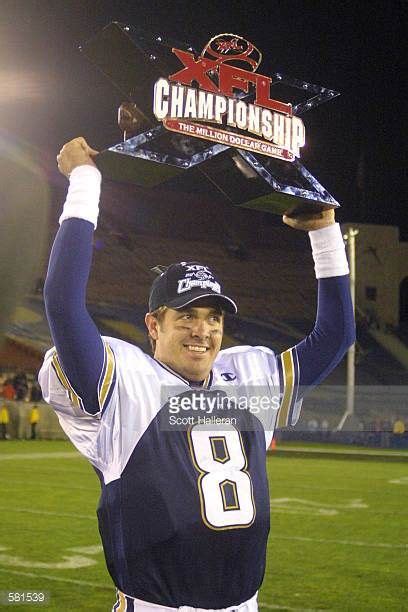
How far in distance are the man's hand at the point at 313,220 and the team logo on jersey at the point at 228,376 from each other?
0.43 m

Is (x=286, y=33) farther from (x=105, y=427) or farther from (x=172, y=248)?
(x=172, y=248)

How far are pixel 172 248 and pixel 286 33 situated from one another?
8859 millimetres

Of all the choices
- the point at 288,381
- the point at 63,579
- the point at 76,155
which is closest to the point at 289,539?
the point at 63,579

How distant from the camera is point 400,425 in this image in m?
13.7

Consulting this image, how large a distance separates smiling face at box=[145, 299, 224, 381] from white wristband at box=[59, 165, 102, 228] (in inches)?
11.1

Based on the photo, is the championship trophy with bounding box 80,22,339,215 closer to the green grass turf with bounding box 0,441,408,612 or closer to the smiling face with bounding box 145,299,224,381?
the smiling face with bounding box 145,299,224,381

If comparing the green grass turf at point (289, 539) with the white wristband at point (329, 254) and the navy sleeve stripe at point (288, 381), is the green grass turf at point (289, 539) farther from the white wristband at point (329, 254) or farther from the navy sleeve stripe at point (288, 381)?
the white wristband at point (329, 254)

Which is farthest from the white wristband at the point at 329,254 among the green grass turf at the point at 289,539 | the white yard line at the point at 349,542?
the white yard line at the point at 349,542

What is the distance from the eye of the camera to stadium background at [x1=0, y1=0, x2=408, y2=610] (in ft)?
13.8

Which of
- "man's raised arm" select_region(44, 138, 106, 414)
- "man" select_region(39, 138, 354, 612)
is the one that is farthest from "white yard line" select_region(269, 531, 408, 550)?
"man's raised arm" select_region(44, 138, 106, 414)

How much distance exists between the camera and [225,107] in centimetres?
265

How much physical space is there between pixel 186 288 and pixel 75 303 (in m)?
0.27

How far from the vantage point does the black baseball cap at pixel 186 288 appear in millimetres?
1609

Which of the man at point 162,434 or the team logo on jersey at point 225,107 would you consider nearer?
the man at point 162,434
